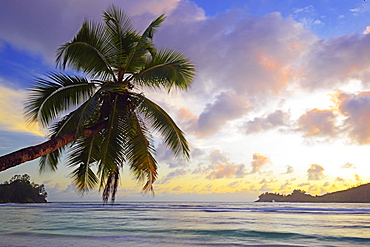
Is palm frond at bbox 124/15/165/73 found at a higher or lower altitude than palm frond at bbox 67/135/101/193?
higher

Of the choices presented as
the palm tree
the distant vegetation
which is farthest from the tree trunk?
the distant vegetation

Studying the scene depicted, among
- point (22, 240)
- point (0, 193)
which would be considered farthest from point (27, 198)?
point (22, 240)

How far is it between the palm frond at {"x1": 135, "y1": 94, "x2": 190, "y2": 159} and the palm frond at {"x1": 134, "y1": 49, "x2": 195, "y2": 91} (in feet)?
2.62

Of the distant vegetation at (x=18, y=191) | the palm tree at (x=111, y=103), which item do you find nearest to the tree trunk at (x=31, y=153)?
the palm tree at (x=111, y=103)

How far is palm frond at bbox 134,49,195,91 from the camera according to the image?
9.38 m

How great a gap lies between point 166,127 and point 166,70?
1606 millimetres

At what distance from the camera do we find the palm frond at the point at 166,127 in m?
9.34

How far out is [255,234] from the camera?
43.6 feet

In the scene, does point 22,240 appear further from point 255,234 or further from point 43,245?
point 255,234

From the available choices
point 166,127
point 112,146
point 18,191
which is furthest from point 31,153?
point 18,191

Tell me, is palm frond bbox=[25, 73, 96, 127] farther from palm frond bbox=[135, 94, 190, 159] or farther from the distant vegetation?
the distant vegetation

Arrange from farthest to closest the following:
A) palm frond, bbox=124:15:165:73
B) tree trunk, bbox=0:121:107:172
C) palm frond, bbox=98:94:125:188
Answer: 1. palm frond, bbox=124:15:165:73
2. palm frond, bbox=98:94:125:188
3. tree trunk, bbox=0:121:107:172

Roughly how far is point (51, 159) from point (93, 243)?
9.50 feet

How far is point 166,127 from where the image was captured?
9531 millimetres
